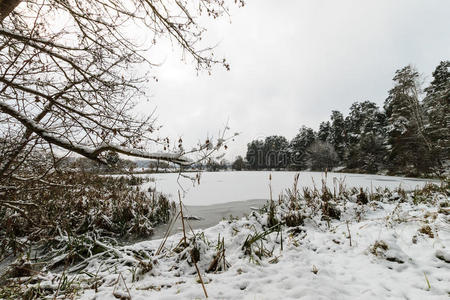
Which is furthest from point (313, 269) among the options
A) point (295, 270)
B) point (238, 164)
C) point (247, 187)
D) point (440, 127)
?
point (238, 164)

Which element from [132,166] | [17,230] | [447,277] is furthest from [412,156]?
[17,230]

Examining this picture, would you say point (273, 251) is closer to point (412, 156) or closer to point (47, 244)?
point (47, 244)

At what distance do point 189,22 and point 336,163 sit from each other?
134ft

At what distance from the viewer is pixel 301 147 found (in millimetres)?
45688

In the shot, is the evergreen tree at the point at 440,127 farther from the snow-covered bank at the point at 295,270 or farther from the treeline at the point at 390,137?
the snow-covered bank at the point at 295,270

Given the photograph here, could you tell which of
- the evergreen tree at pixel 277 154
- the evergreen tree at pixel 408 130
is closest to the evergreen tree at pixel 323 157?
the evergreen tree at pixel 277 154

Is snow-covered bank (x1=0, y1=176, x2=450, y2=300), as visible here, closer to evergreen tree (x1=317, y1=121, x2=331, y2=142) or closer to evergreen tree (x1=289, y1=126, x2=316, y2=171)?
evergreen tree (x1=289, y1=126, x2=316, y2=171)

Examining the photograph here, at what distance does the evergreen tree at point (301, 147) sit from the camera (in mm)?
43938

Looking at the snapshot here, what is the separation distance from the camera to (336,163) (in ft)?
121

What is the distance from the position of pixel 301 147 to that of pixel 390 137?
24.4 m

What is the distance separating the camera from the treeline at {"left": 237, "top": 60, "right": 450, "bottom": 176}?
1691 cm

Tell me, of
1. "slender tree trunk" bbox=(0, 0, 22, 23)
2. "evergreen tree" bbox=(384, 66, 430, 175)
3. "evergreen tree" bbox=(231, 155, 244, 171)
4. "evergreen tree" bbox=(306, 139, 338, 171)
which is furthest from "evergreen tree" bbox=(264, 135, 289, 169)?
"slender tree trunk" bbox=(0, 0, 22, 23)

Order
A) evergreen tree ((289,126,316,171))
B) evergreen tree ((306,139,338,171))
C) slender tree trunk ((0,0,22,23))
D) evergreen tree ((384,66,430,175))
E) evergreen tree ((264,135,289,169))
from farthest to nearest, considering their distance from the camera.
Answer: evergreen tree ((264,135,289,169)) < evergreen tree ((289,126,316,171)) < evergreen tree ((306,139,338,171)) < evergreen tree ((384,66,430,175)) < slender tree trunk ((0,0,22,23))

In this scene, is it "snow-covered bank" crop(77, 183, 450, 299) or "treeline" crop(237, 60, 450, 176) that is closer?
"snow-covered bank" crop(77, 183, 450, 299)
